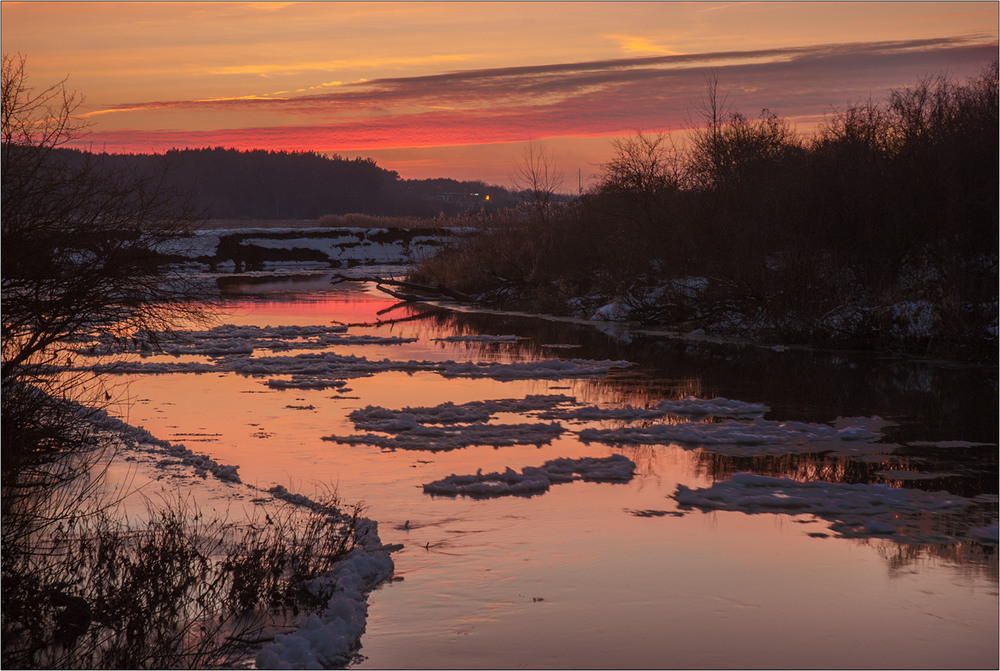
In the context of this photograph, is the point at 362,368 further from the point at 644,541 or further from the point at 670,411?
the point at 644,541

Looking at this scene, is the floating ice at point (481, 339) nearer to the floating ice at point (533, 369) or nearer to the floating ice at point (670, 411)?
the floating ice at point (533, 369)

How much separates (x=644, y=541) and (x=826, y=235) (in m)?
18.6

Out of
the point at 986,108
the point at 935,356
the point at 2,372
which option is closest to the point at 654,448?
the point at 2,372

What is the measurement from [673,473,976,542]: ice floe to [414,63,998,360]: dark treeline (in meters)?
11.5

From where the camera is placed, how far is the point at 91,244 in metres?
9.40

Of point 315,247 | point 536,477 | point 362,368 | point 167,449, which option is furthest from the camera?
point 315,247

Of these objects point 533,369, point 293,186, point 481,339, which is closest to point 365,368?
point 533,369

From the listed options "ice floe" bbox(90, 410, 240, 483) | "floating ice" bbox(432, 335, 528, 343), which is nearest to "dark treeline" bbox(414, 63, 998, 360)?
"floating ice" bbox(432, 335, 528, 343)

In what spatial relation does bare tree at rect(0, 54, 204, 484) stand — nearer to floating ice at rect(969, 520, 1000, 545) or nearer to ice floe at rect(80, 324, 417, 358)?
floating ice at rect(969, 520, 1000, 545)

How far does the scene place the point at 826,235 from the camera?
83.4ft

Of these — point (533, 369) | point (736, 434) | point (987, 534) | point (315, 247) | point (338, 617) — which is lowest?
point (987, 534)

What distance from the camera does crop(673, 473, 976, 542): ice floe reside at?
9.30 meters

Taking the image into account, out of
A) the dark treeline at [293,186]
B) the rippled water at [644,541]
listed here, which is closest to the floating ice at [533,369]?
the rippled water at [644,541]

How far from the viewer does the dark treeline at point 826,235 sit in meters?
22.4
